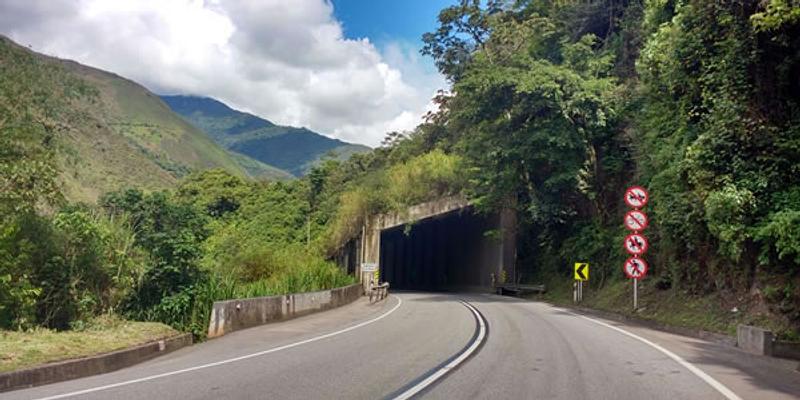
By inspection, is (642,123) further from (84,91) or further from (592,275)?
(84,91)

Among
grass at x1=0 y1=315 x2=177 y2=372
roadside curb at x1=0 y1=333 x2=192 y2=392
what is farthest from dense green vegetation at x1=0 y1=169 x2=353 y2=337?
roadside curb at x1=0 y1=333 x2=192 y2=392

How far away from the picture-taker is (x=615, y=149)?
29844mm

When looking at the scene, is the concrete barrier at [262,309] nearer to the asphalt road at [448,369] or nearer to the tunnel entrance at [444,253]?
the asphalt road at [448,369]

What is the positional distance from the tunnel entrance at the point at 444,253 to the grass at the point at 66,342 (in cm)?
2450

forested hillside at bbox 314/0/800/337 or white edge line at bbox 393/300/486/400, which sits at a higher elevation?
forested hillside at bbox 314/0/800/337

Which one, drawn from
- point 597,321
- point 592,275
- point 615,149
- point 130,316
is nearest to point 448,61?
point 615,149

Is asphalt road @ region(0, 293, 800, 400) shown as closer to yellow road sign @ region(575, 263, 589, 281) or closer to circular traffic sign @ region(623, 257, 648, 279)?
circular traffic sign @ region(623, 257, 648, 279)

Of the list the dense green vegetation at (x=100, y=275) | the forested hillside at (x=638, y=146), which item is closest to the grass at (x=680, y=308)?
the forested hillside at (x=638, y=146)

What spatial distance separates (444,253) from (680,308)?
113 ft

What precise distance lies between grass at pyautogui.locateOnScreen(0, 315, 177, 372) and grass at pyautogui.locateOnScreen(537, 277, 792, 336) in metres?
12.0

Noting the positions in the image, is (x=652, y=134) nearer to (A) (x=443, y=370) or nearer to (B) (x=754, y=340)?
(B) (x=754, y=340)

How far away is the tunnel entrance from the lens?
4081cm

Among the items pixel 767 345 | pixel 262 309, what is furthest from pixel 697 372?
pixel 262 309

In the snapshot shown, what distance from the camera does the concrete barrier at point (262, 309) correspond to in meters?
15.0
